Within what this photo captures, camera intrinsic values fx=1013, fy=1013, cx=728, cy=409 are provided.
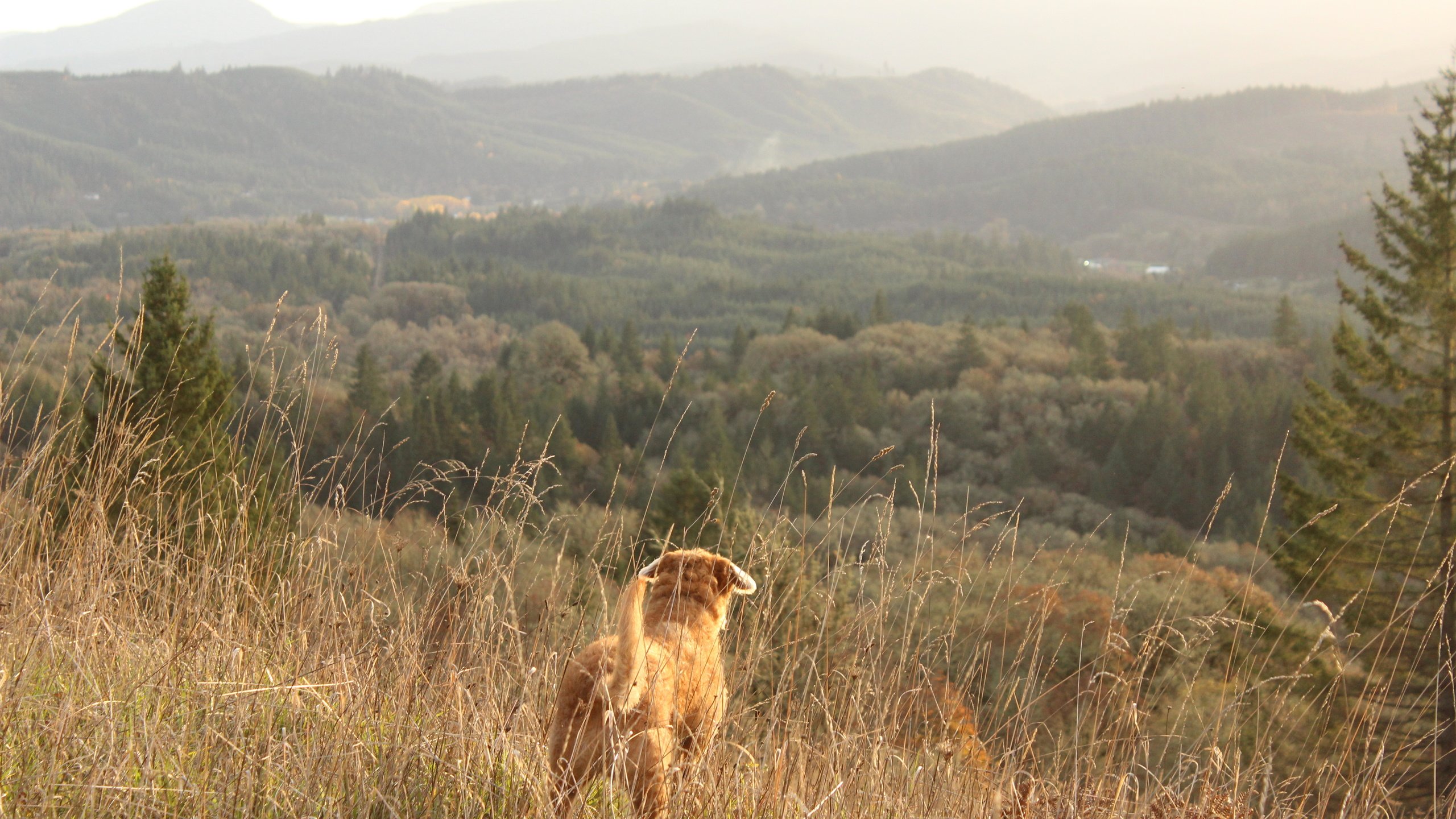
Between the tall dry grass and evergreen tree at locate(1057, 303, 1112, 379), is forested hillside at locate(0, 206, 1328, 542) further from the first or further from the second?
the tall dry grass

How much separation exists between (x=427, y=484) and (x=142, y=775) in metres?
1.18

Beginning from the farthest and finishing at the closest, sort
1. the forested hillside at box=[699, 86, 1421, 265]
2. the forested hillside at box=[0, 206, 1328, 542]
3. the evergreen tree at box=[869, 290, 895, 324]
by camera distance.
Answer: the forested hillside at box=[699, 86, 1421, 265], the evergreen tree at box=[869, 290, 895, 324], the forested hillside at box=[0, 206, 1328, 542]

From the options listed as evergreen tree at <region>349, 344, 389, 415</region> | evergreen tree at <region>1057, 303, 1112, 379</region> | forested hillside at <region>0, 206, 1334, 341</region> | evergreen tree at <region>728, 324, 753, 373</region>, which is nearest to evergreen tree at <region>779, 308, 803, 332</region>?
forested hillside at <region>0, 206, 1334, 341</region>

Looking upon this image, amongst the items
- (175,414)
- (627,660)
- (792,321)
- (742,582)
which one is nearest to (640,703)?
(627,660)

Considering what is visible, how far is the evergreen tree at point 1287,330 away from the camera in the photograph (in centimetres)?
6003

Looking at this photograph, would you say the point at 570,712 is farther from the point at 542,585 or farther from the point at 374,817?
the point at 542,585

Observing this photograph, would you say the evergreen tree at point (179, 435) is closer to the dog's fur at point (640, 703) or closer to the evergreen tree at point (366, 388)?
the dog's fur at point (640, 703)

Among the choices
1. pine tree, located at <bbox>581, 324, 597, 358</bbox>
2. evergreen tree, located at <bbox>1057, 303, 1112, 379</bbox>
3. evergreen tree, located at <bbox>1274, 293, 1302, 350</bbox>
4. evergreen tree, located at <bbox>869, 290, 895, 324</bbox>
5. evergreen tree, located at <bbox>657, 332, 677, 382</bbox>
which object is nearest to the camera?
evergreen tree, located at <bbox>1057, 303, 1112, 379</bbox>

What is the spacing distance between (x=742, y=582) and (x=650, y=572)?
0.89ft

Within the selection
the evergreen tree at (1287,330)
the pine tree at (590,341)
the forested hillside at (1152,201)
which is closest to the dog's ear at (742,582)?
the pine tree at (590,341)

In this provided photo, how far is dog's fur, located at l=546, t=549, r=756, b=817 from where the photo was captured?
2.22m

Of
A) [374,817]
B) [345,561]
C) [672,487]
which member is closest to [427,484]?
[345,561]

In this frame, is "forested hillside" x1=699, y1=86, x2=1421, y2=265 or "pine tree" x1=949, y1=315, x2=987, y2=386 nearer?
"pine tree" x1=949, y1=315, x2=987, y2=386

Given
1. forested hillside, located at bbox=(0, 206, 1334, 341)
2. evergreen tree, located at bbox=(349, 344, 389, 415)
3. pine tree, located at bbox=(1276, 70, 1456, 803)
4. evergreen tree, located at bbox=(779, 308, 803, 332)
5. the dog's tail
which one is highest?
the dog's tail
